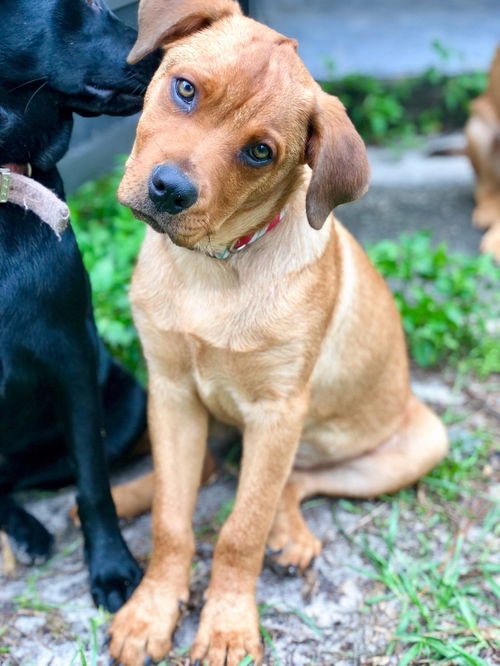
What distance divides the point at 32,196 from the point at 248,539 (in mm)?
1325

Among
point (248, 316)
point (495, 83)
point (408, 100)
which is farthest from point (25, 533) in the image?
point (408, 100)

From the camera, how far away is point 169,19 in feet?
8.46

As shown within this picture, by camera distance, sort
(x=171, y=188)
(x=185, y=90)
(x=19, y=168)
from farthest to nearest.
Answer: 1. (x=19, y=168)
2. (x=185, y=90)
3. (x=171, y=188)

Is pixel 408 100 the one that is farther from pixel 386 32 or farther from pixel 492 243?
pixel 492 243

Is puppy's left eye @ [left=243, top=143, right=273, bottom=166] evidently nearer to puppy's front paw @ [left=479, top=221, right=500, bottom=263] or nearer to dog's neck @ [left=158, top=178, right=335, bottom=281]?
dog's neck @ [left=158, top=178, right=335, bottom=281]

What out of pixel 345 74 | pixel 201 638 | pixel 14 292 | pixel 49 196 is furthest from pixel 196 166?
pixel 345 74

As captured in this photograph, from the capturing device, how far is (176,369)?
9.76 ft

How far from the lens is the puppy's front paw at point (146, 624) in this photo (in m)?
2.83

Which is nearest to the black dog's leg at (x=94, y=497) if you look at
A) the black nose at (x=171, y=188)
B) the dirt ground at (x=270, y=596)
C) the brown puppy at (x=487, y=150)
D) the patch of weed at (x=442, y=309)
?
the dirt ground at (x=270, y=596)

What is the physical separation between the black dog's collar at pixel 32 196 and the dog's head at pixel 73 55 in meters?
0.29

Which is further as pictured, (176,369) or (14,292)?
(176,369)

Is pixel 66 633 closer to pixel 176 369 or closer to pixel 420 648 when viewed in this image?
pixel 176 369

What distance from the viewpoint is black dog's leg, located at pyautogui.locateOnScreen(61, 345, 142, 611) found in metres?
2.91

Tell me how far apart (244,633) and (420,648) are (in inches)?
23.4
